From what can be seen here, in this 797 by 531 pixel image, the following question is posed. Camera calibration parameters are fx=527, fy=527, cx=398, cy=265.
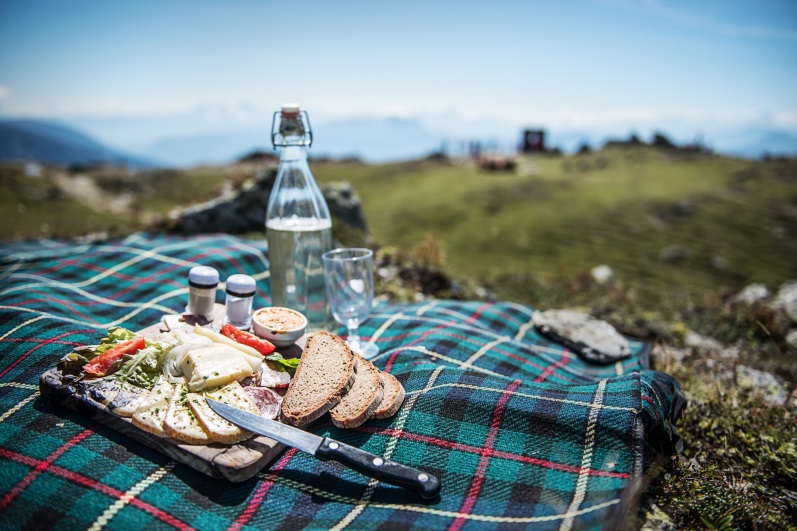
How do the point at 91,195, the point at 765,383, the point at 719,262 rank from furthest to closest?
the point at 91,195 → the point at 719,262 → the point at 765,383

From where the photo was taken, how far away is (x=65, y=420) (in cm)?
244

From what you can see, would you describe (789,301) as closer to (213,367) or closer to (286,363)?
(286,363)

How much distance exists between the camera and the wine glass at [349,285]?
10.2 ft

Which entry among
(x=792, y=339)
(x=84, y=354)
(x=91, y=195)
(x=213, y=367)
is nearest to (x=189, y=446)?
(x=213, y=367)

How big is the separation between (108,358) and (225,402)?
2.27 ft

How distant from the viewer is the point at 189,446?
2.22 meters

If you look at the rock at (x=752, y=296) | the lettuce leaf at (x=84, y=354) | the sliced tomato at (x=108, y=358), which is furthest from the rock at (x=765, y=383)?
the lettuce leaf at (x=84, y=354)

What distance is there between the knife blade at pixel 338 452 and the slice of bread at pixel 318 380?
16 cm

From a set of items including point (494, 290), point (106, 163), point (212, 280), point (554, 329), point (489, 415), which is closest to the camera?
point (489, 415)

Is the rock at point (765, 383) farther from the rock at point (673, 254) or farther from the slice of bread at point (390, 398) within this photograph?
the rock at point (673, 254)

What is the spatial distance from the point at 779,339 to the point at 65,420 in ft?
21.2

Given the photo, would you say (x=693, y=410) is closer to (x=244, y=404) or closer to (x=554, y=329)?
(x=554, y=329)

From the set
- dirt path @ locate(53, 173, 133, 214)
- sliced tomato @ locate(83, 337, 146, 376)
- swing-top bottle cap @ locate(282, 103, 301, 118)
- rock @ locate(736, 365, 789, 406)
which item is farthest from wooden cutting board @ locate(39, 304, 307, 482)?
dirt path @ locate(53, 173, 133, 214)

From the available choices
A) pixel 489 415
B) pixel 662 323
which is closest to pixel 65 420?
pixel 489 415
